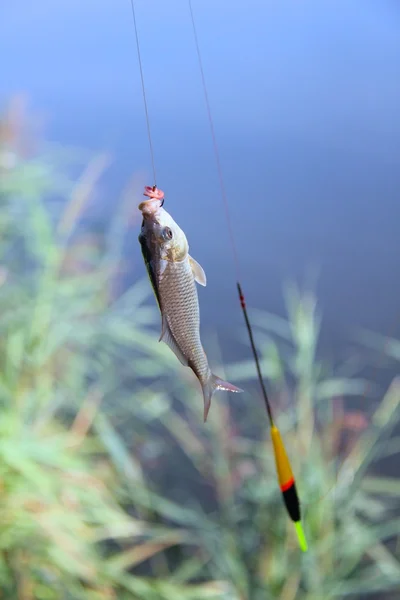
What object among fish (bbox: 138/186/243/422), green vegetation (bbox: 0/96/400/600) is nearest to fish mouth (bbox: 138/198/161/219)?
fish (bbox: 138/186/243/422)

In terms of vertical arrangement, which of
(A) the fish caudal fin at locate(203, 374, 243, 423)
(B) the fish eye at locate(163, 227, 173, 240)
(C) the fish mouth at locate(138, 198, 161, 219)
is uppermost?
(C) the fish mouth at locate(138, 198, 161, 219)

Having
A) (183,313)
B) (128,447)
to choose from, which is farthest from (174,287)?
(128,447)

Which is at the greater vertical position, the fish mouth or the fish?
the fish mouth

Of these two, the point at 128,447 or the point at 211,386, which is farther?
the point at 128,447

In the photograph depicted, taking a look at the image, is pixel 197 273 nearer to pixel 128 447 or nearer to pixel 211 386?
Result: pixel 211 386

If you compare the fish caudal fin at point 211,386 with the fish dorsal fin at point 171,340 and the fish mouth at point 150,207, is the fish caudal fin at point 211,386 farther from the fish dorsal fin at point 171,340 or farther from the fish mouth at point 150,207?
the fish mouth at point 150,207

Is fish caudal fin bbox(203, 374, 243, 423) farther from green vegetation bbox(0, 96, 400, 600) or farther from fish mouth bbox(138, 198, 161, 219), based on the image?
green vegetation bbox(0, 96, 400, 600)
